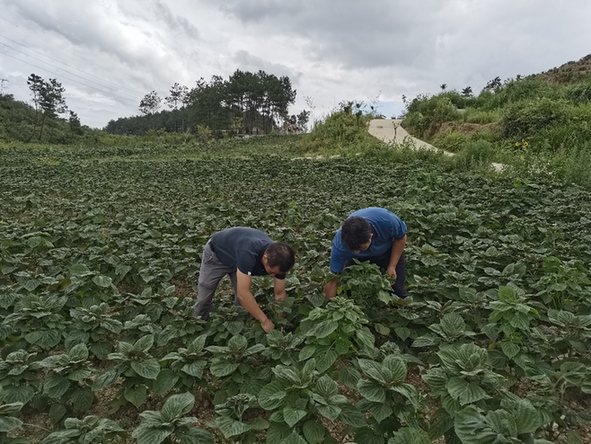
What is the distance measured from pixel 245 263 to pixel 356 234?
2.40 ft

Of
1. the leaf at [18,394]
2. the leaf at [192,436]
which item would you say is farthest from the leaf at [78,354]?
the leaf at [192,436]

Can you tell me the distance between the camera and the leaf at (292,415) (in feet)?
4.67

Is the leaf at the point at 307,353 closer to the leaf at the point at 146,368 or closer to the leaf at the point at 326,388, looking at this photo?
the leaf at the point at 326,388

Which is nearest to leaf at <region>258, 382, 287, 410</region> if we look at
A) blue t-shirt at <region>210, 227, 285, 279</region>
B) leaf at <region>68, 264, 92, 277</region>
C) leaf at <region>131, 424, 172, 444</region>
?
leaf at <region>131, 424, 172, 444</region>

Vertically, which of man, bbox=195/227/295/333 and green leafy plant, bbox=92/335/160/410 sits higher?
man, bbox=195/227/295/333

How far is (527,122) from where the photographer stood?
34.9 feet

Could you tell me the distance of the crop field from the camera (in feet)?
5.00

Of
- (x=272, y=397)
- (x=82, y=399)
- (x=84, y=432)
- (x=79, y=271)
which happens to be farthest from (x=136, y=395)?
(x=79, y=271)

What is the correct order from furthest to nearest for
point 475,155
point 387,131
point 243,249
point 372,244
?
point 387,131 → point 475,155 → point 372,244 → point 243,249

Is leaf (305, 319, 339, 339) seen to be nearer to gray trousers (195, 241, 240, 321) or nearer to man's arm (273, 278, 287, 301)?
man's arm (273, 278, 287, 301)

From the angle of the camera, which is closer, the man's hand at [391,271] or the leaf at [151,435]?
the leaf at [151,435]

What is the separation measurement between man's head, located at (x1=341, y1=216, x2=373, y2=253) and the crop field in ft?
0.55

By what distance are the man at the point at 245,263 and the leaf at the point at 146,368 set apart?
2.15ft

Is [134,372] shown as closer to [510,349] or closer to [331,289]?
[331,289]
